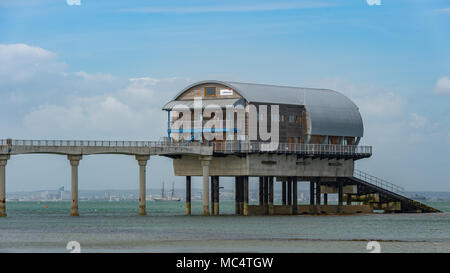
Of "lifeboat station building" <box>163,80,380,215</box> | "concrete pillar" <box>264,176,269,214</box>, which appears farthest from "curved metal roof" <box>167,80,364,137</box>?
"concrete pillar" <box>264,176,269,214</box>

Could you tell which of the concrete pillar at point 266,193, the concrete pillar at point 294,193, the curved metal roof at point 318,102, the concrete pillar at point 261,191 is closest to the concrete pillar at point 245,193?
the concrete pillar at point 266,193

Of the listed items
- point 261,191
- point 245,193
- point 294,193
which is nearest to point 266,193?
point 261,191

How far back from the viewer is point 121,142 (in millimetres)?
88000

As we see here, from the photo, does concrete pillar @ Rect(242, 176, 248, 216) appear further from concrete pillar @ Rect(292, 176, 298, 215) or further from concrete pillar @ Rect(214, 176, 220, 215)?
concrete pillar @ Rect(292, 176, 298, 215)

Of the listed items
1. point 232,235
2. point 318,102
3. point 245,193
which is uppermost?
point 318,102

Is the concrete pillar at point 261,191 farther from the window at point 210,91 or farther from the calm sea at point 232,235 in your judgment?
the window at point 210,91

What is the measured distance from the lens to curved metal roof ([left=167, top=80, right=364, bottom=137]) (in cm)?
9400

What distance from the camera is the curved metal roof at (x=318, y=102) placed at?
9400 centimetres

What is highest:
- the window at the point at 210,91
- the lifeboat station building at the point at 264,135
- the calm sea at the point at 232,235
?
the window at the point at 210,91

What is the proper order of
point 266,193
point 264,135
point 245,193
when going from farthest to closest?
point 266,193 → point 245,193 → point 264,135

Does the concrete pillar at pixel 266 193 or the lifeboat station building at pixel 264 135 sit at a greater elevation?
the lifeboat station building at pixel 264 135

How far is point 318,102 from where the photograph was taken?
9862 cm

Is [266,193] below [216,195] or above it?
above

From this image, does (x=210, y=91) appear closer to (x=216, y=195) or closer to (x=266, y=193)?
(x=216, y=195)
